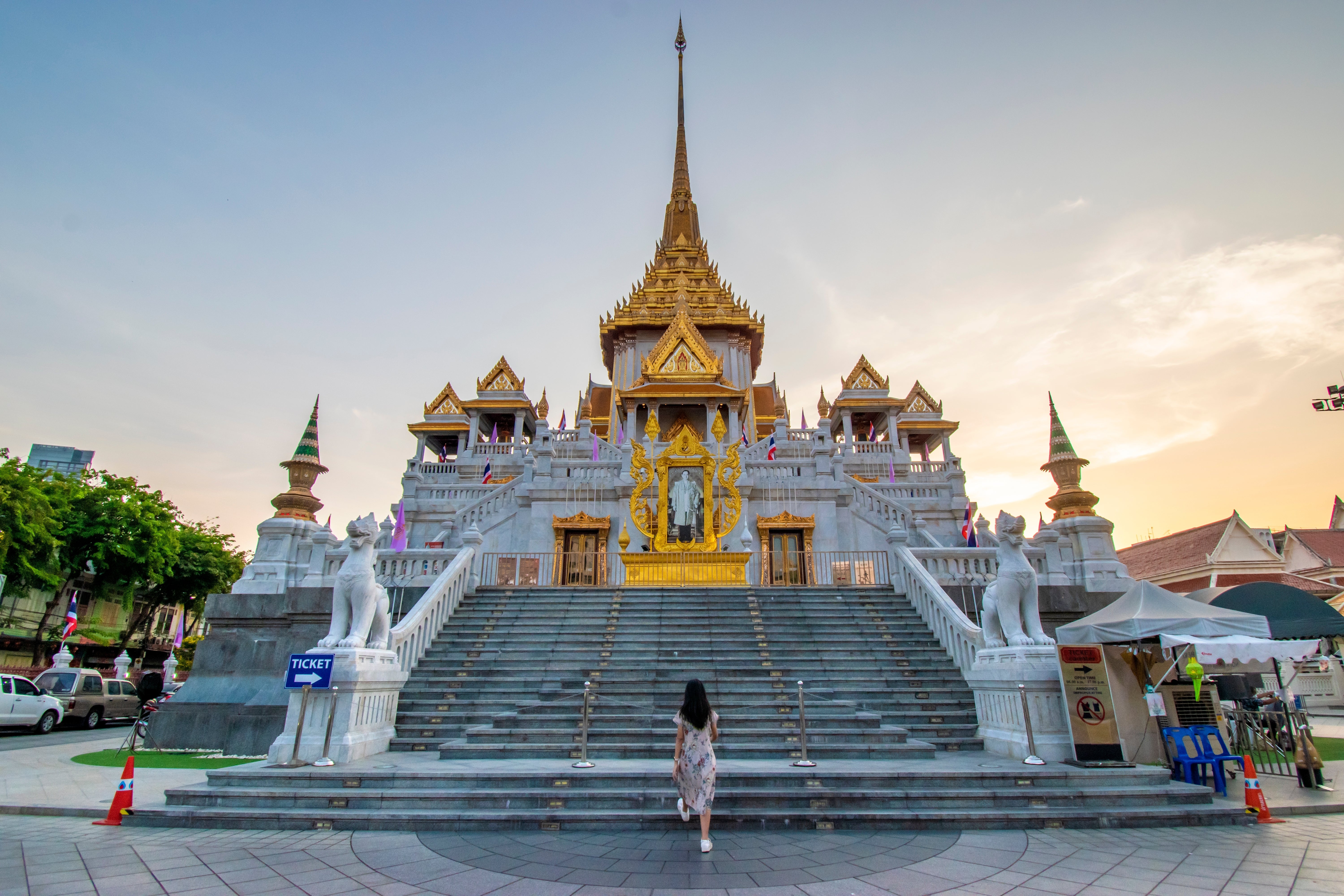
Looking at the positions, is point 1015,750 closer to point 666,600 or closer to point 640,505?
point 666,600

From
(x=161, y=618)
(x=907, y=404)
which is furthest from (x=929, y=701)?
(x=161, y=618)

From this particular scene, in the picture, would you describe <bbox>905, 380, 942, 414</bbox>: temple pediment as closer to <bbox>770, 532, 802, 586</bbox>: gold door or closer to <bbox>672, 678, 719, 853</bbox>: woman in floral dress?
<bbox>770, 532, 802, 586</bbox>: gold door

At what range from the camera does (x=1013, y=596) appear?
9.54 m

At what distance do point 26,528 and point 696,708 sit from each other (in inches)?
1264

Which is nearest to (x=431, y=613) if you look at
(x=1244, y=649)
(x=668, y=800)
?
(x=668, y=800)

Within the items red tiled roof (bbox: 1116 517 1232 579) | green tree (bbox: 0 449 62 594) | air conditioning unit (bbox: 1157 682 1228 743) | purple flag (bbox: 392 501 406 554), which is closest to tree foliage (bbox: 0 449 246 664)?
green tree (bbox: 0 449 62 594)

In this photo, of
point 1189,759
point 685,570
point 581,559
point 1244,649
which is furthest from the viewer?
point 581,559

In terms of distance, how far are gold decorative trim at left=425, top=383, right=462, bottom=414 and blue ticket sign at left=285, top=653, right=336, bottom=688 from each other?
29324 mm

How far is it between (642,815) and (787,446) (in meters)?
22.1

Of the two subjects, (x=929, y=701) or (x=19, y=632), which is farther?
(x=19, y=632)

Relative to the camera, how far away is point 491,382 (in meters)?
36.7

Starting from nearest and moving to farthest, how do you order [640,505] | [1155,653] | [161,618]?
[1155,653], [640,505], [161,618]

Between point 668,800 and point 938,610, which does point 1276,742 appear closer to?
point 938,610

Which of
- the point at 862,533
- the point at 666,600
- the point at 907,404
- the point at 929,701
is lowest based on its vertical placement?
the point at 929,701
